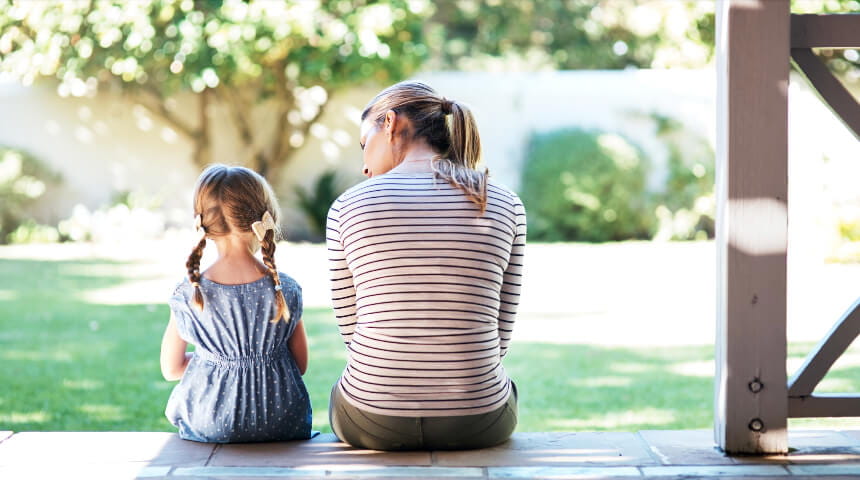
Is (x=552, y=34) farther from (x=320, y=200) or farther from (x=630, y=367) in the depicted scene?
(x=630, y=367)

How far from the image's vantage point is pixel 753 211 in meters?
2.66

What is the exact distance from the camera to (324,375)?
5.14 m

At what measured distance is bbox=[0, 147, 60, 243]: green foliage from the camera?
11414 millimetres

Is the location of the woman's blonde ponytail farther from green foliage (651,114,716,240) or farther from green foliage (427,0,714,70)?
green foliage (427,0,714,70)

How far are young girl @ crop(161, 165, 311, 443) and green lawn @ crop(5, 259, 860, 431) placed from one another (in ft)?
4.51

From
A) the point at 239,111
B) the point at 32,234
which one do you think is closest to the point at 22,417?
the point at 32,234

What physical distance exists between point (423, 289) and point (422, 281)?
0.07 feet

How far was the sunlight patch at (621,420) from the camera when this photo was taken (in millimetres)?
4195

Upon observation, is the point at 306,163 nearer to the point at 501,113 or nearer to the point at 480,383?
the point at 501,113

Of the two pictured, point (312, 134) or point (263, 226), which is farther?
point (312, 134)

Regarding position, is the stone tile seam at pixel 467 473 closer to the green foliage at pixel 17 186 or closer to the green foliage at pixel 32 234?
the green foliage at pixel 32 234

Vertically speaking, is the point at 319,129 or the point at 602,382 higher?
the point at 319,129

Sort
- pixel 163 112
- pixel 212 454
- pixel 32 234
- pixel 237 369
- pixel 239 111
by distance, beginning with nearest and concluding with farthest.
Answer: pixel 212 454 < pixel 237 369 < pixel 32 234 < pixel 163 112 < pixel 239 111

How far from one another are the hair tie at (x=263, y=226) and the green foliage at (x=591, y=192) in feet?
29.0
